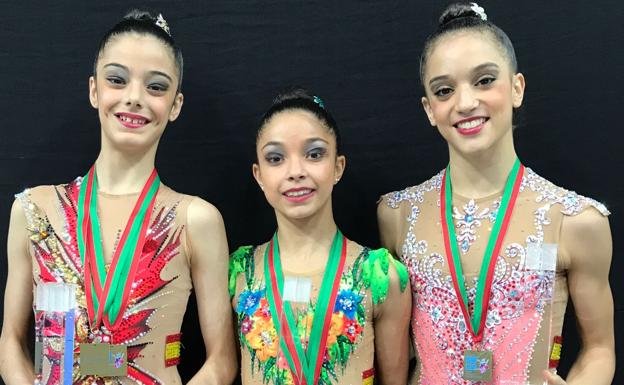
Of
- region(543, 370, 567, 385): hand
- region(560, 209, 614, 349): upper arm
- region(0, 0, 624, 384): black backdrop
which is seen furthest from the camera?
region(0, 0, 624, 384): black backdrop

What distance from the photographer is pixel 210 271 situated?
1932 mm

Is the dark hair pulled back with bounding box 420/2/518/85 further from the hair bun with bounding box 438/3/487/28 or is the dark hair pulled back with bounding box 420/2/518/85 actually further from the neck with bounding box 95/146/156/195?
the neck with bounding box 95/146/156/195

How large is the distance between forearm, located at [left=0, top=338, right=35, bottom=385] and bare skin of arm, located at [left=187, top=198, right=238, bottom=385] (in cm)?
39

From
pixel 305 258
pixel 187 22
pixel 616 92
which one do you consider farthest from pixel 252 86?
pixel 616 92

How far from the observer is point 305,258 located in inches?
75.0

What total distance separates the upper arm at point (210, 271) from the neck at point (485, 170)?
2.00 ft

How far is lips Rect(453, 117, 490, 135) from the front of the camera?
1.81 meters

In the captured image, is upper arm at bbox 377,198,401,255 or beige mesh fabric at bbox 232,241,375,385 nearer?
beige mesh fabric at bbox 232,241,375,385

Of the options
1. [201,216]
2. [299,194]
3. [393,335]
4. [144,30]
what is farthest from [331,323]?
[144,30]

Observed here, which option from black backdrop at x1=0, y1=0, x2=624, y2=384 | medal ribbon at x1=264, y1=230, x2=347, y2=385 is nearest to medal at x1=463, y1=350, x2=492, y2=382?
medal ribbon at x1=264, y1=230, x2=347, y2=385

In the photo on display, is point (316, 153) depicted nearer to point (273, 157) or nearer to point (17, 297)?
point (273, 157)

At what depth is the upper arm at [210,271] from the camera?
6.31 ft

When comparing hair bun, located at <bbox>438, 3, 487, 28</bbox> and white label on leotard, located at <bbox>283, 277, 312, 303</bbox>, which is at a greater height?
hair bun, located at <bbox>438, 3, 487, 28</bbox>

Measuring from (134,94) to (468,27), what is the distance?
2.65 ft
